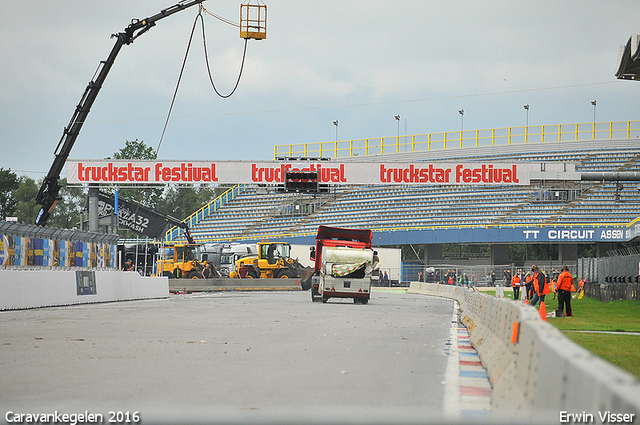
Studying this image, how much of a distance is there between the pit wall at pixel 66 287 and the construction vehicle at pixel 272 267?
16598 millimetres

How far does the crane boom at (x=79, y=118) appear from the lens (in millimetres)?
37594

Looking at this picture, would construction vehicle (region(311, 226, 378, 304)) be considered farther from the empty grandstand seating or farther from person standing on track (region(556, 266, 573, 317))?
the empty grandstand seating

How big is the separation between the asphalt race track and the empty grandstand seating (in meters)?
46.0

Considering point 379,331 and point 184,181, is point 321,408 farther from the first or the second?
point 184,181

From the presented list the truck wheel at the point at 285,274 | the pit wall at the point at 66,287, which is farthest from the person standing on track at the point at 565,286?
the truck wheel at the point at 285,274

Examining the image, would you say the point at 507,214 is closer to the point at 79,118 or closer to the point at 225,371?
the point at 79,118

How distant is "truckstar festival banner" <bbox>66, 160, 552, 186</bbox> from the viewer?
44219mm

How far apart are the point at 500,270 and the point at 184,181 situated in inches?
1048

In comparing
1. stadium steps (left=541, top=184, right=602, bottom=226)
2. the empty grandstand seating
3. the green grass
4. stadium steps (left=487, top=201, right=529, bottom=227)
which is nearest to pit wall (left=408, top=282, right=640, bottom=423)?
the green grass

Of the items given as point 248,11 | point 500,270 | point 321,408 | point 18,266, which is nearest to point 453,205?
point 500,270

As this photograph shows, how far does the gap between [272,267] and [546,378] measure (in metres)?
45.5

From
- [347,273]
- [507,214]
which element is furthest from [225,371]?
[507,214]

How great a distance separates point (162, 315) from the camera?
20.4 m

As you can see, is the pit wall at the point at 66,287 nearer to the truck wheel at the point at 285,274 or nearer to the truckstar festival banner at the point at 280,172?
the truckstar festival banner at the point at 280,172
